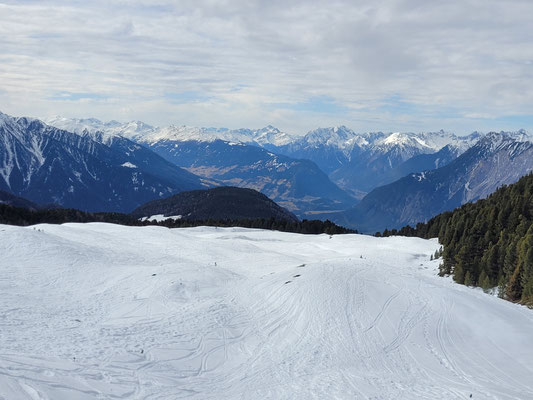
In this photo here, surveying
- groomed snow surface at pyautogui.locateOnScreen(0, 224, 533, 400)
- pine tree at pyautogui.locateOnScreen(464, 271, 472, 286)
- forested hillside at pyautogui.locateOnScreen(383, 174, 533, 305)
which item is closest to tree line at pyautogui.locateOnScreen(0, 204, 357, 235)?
forested hillside at pyautogui.locateOnScreen(383, 174, 533, 305)

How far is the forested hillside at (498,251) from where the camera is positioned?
37719 mm

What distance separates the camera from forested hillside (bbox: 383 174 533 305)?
37719 millimetres

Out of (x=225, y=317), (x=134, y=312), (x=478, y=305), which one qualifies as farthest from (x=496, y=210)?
(x=134, y=312)

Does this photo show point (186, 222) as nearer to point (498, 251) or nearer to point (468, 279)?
point (468, 279)

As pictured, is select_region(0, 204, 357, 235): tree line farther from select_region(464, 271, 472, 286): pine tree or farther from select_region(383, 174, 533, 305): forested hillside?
select_region(464, 271, 472, 286): pine tree

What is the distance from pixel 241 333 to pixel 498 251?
110ft

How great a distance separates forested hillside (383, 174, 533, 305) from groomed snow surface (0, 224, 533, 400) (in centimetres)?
770

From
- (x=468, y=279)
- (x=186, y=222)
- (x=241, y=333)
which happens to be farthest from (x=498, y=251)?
(x=186, y=222)

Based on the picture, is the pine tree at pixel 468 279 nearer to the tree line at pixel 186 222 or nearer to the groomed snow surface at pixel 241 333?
the groomed snow surface at pixel 241 333

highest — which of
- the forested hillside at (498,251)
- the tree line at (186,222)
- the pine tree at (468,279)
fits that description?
the forested hillside at (498,251)

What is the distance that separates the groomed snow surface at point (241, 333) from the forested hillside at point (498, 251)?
25.3 feet

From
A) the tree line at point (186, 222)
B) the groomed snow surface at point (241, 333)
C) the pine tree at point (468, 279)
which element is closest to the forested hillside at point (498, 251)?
the pine tree at point (468, 279)

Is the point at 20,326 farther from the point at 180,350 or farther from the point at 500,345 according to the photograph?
the point at 500,345

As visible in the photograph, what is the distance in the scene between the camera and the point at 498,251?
43.8 metres
